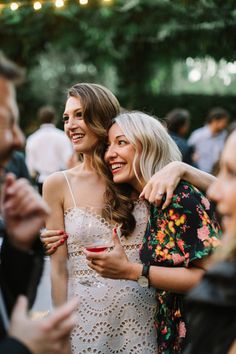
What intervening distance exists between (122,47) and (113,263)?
14979mm

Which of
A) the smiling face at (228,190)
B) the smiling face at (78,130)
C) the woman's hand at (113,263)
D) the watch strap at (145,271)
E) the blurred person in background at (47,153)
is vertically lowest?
the blurred person in background at (47,153)

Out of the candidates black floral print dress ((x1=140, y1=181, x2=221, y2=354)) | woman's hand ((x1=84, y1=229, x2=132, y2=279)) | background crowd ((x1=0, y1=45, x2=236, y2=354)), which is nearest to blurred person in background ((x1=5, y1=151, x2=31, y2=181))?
background crowd ((x1=0, y1=45, x2=236, y2=354))

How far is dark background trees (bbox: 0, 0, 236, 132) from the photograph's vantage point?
46.1 ft

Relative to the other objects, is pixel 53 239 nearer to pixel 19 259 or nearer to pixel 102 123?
pixel 102 123

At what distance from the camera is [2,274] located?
6.24 feet

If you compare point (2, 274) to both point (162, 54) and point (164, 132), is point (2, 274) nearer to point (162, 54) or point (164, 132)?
point (164, 132)

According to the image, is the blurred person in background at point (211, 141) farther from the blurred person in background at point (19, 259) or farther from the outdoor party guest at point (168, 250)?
the blurred person in background at point (19, 259)

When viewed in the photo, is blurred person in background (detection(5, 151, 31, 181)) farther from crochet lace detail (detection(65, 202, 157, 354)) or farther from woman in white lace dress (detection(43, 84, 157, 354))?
crochet lace detail (detection(65, 202, 157, 354))

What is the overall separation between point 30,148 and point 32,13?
206 inches

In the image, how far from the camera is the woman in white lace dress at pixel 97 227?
3.26 metres

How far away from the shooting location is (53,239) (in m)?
3.22

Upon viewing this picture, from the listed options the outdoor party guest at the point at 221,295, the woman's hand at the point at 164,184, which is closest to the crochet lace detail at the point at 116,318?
the woman's hand at the point at 164,184

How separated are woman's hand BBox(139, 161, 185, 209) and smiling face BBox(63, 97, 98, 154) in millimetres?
634

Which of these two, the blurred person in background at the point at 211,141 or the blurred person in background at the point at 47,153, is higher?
the blurred person in background at the point at 47,153
